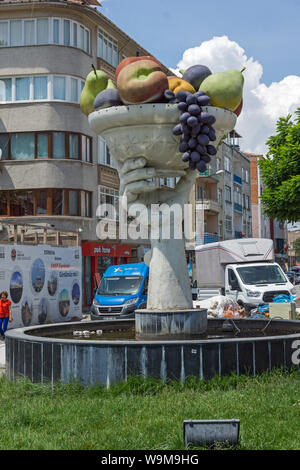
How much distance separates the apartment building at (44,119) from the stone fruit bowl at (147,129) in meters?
22.7

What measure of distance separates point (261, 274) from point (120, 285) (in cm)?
516

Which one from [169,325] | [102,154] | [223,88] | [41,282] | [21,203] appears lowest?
[169,325]

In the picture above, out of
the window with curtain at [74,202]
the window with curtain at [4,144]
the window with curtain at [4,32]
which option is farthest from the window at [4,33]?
the window with curtain at [74,202]

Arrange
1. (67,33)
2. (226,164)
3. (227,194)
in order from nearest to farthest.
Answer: (67,33) → (227,194) → (226,164)

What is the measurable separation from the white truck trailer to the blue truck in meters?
3.29

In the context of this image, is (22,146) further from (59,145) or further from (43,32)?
(43,32)

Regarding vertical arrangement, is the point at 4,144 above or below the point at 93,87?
above

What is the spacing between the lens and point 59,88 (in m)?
33.6

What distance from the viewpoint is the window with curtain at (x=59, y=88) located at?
33.6 meters

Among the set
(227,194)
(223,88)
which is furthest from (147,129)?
(227,194)

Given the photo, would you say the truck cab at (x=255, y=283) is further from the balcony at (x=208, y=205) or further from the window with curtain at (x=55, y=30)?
the balcony at (x=208, y=205)

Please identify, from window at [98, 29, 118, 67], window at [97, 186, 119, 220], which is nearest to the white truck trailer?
window at [97, 186, 119, 220]

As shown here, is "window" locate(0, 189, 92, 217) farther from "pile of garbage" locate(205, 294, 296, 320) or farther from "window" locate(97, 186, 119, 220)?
"pile of garbage" locate(205, 294, 296, 320)

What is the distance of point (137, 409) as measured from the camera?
22.7ft
